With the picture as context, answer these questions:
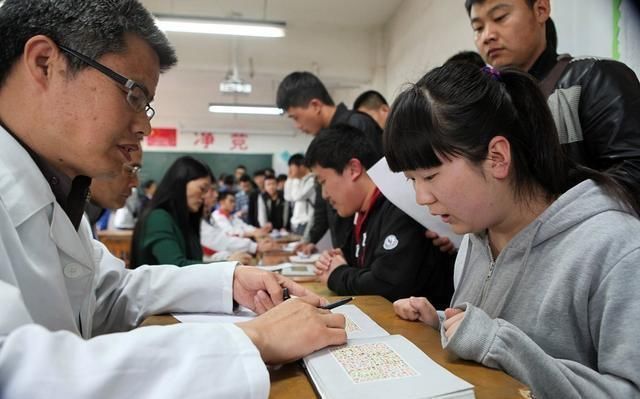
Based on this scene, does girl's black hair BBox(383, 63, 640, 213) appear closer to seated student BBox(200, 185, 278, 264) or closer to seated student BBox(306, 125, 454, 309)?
seated student BBox(306, 125, 454, 309)

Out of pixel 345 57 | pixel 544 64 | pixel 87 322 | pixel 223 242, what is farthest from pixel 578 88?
pixel 345 57

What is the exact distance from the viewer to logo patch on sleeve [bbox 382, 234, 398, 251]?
59.1 inches

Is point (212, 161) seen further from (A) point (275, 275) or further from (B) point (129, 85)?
(B) point (129, 85)

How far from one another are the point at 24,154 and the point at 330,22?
5683mm

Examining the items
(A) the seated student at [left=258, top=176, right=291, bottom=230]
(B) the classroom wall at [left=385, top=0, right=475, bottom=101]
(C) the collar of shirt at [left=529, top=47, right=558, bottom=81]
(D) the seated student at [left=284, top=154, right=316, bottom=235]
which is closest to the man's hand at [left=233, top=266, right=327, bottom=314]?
(C) the collar of shirt at [left=529, top=47, right=558, bottom=81]

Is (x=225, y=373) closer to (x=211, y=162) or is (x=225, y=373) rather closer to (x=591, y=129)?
(x=591, y=129)

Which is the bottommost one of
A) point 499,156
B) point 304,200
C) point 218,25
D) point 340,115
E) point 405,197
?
point 304,200

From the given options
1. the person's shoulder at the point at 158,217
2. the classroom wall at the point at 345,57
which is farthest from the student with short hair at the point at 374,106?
the person's shoulder at the point at 158,217

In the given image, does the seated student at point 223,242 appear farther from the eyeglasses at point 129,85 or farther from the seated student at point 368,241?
the eyeglasses at point 129,85

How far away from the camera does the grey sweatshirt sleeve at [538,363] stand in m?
0.65

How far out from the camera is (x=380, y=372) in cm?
62

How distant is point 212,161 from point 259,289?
10.3 metres

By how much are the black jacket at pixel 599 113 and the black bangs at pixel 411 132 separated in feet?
1.63

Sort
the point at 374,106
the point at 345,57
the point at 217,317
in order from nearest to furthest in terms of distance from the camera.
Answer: the point at 217,317, the point at 374,106, the point at 345,57
